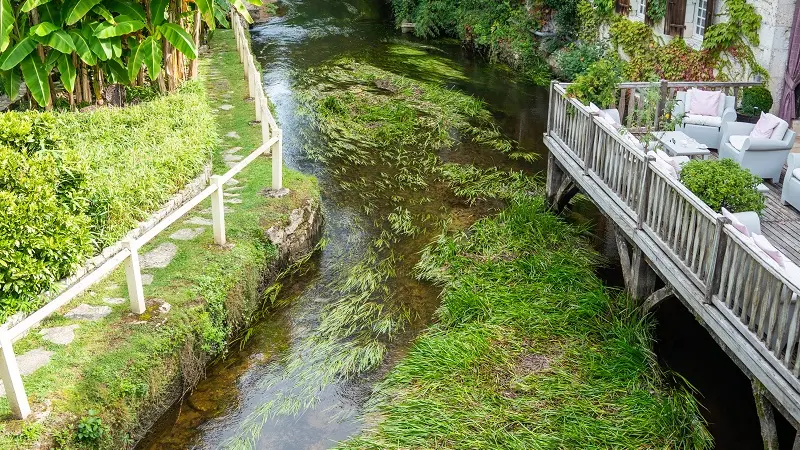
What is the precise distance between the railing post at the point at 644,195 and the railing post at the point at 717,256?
1.58 metres

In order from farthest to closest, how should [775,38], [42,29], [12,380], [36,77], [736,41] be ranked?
1. [736,41]
2. [775,38]
3. [36,77]
4. [42,29]
5. [12,380]

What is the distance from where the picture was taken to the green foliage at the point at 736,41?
13695 mm

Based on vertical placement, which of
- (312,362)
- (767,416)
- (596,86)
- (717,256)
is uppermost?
(596,86)

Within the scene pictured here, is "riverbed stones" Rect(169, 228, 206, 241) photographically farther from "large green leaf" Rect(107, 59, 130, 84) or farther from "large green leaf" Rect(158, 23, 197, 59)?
"large green leaf" Rect(107, 59, 130, 84)

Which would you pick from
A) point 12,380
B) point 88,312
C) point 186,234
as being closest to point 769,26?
point 186,234

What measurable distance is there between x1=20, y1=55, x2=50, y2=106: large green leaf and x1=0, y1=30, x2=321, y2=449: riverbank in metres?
2.78

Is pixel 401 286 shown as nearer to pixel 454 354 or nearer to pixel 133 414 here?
pixel 454 354

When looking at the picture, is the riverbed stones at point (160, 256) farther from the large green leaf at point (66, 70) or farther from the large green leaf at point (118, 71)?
the large green leaf at point (118, 71)

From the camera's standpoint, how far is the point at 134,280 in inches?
295

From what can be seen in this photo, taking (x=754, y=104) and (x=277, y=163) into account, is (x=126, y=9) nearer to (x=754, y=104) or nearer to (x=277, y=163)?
(x=277, y=163)

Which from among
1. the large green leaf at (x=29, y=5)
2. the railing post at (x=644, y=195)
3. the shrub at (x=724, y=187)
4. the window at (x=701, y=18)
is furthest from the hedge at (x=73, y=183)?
the window at (x=701, y=18)

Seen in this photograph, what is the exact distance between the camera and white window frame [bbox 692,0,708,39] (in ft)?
51.2

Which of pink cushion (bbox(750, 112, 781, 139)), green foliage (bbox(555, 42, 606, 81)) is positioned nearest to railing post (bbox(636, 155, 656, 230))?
pink cushion (bbox(750, 112, 781, 139))

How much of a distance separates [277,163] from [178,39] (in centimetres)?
305
